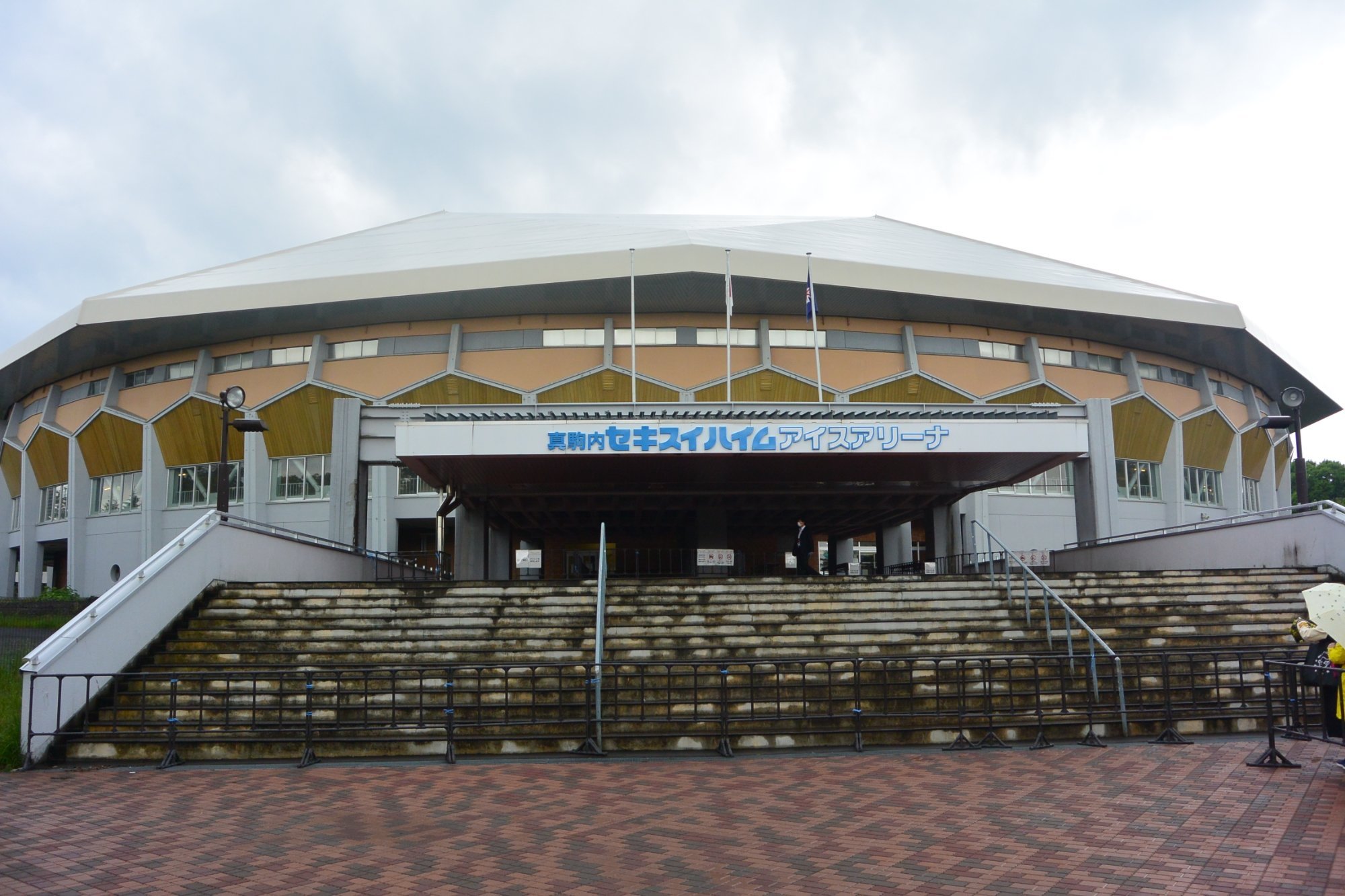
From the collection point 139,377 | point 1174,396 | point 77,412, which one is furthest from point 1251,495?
point 77,412

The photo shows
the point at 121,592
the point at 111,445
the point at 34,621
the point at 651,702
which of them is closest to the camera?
the point at 651,702

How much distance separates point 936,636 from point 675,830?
298 inches

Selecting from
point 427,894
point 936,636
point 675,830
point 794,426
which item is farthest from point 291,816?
point 794,426

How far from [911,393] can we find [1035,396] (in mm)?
5219

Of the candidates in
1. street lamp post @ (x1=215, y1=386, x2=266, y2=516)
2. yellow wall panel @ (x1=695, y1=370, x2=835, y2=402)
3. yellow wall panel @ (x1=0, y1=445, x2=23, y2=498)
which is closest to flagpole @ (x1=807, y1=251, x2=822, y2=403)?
yellow wall panel @ (x1=695, y1=370, x2=835, y2=402)

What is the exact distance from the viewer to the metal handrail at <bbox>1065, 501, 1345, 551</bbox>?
17.5 meters

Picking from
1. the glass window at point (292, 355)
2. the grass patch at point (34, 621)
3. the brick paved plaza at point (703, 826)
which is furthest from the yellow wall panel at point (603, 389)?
the brick paved plaza at point (703, 826)

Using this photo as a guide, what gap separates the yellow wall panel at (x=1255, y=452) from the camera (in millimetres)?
45250

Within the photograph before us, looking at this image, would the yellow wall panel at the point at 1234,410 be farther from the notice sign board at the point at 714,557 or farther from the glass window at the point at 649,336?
the notice sign board at the point at 714,557

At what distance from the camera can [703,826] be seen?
24.6 ft

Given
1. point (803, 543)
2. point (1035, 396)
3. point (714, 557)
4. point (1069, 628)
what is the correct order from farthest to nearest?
1. point (1035, 396)
2. point (803, 543)
3. point (714, 557)
4. point (1069, 628)

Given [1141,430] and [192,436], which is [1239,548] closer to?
[1141,430]

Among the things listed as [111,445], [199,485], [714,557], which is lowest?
[714,557]

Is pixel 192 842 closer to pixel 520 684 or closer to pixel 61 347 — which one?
pixel 520 684
